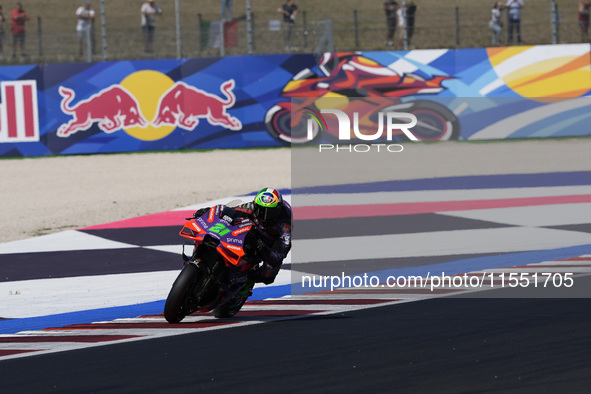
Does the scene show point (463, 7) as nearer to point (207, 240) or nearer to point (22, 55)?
point (22, 55)

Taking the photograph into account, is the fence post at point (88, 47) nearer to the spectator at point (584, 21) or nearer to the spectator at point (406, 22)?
the spectator at point (406, 22)

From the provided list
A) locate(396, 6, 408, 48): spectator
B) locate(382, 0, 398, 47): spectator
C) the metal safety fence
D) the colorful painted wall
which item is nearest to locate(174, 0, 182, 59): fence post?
the metal safety fence

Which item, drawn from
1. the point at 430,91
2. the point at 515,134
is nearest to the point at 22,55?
the point at 430,91

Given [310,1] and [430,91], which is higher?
[310,1]

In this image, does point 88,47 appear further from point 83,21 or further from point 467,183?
point 467,183

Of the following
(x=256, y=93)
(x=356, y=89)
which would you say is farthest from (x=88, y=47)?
(x=356, y=89)

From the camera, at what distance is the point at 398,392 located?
223 inches

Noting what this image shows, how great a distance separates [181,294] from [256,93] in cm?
1667

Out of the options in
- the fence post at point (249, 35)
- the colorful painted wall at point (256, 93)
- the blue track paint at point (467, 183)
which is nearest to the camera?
the blue track paint at point (467, 183)

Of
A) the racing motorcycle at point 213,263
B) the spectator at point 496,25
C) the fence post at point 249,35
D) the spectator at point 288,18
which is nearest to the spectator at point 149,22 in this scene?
the fence post at point 249,35

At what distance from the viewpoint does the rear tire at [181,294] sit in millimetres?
7422

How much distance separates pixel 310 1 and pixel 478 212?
43.9 feet

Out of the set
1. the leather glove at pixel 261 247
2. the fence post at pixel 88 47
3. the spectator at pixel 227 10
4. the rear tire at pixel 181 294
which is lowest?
the rear tire at pixel 181 294

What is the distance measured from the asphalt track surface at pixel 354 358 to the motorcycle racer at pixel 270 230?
46cm
